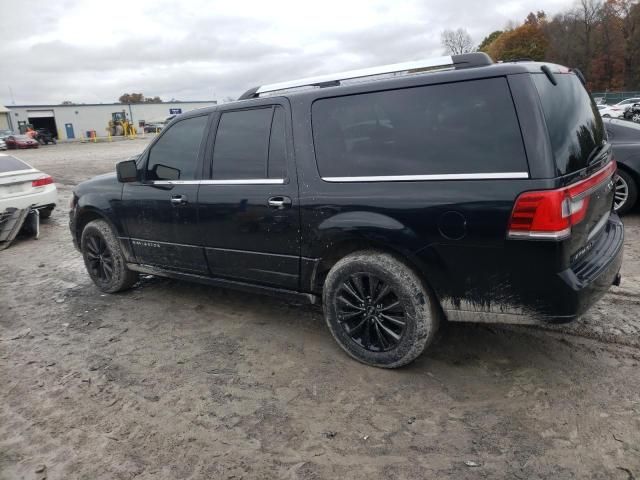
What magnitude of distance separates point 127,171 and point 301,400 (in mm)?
2827

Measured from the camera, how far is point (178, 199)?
4383mm

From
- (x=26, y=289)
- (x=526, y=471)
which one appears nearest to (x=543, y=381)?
(x=526, y=471)

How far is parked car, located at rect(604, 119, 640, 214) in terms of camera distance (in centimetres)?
664

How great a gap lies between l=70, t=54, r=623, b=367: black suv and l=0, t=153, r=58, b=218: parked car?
5628mm

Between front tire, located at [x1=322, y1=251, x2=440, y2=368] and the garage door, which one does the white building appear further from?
front tire, located at [x1=322, y1=251, x2=440, y2=368]

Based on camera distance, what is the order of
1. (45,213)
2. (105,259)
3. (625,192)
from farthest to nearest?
(45,213) < (625,192) < (105,259)

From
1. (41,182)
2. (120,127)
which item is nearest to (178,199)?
(41,182)

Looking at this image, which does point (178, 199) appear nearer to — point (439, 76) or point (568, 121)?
point (439, 76)

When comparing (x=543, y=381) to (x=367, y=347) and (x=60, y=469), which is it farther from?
(x=60, y=469)

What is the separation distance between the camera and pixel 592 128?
3318 millimetres

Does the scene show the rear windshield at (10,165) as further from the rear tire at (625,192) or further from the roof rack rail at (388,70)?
the rear tire at (625,192)

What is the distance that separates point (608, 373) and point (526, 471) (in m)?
1.21

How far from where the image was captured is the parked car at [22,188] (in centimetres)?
850

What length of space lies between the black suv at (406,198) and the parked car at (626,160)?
3609 millimetres
